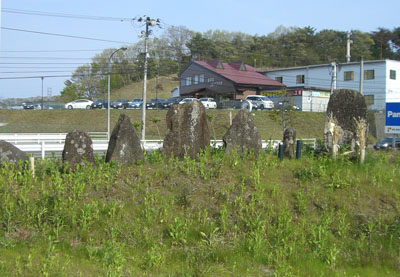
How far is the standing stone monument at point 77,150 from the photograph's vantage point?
30.3 feet

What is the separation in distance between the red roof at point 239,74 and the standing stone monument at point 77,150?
43.2 meters

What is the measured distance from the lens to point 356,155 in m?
10.9

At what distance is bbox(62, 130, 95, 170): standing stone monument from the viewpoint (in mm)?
9234

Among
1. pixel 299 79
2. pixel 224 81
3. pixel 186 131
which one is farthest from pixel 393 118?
pixel 299 79

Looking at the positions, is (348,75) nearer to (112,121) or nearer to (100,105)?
(112,121)

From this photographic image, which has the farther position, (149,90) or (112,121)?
(149,90)

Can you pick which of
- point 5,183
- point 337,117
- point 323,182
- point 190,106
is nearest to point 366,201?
point 323,182

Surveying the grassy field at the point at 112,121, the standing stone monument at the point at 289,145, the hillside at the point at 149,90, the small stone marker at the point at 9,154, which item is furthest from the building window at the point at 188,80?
the small stone marker at the point at 9,154

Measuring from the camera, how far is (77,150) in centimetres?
934

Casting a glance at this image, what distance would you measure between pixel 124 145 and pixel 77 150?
1.11 meters

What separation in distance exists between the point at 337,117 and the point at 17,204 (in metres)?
8.83

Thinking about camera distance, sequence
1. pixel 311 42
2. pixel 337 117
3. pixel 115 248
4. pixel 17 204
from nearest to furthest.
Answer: pixel 115 248, pixel 17 204, pixel 337 117, pixel 311 42

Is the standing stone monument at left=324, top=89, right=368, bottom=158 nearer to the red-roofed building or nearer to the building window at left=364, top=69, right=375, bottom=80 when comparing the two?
the red-roofed building

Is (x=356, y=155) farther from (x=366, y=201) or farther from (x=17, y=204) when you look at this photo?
(x=17, y=204)
